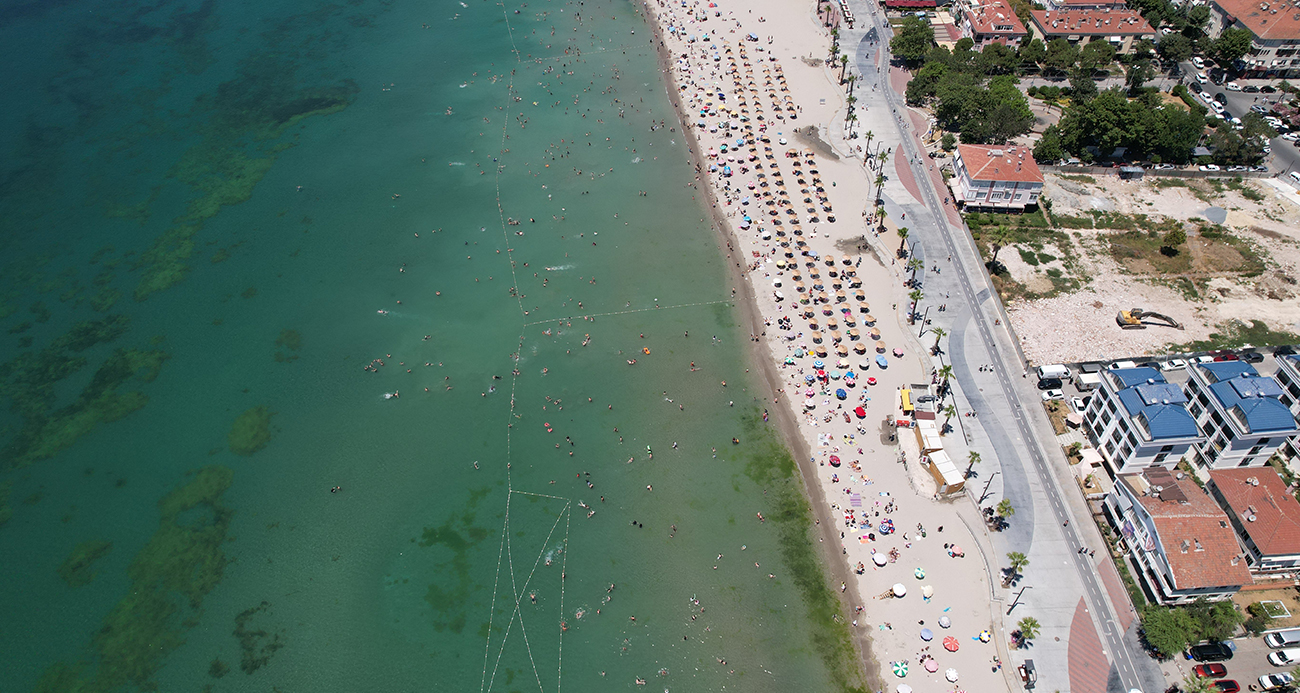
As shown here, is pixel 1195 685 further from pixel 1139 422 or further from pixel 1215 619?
pixel 1139 422

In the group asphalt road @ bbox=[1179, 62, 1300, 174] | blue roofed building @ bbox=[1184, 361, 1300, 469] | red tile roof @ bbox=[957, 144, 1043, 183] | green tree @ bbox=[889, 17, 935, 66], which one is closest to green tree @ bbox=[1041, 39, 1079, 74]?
green tree @ bbox=[889, 17, 935, 66]

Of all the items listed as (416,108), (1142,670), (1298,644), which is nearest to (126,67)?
(416,108)

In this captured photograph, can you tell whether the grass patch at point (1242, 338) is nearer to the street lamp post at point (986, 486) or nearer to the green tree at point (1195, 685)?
the street lamp post at point (986, 486)

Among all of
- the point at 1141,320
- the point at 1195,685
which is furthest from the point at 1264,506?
the point at 1141,320

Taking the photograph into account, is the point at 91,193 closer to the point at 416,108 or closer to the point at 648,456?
the point at 416,108

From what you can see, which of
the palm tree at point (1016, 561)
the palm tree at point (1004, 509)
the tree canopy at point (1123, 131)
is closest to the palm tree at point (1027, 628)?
the palm tree at point (1016, 561)

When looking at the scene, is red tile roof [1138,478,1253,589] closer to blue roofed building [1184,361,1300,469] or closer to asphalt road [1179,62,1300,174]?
blue roofed building [1184,361,1300,469]
